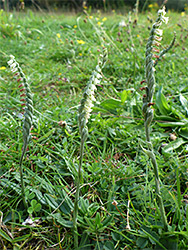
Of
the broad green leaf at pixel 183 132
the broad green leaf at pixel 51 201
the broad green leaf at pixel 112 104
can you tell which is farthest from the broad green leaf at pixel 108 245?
the broad green leaf at pixel 112 104

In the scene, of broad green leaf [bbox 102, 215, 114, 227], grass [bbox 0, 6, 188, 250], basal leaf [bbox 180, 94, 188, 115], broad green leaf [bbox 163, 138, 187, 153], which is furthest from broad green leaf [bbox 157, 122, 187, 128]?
broad green leaf [bbox 102, 215, 114, 227]

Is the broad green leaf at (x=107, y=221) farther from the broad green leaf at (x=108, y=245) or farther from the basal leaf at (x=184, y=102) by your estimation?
the basal leaf at (x=184, y=102)

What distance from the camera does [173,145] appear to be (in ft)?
6.56

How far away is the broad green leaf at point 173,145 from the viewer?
6.35ft

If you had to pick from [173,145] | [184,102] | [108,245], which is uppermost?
[184,102]

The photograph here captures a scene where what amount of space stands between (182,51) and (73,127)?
298 cm

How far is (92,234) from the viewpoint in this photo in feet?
4.38

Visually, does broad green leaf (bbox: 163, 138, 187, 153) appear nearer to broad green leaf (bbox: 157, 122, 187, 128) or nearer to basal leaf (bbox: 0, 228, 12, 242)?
broad green leaf (bbox: 157, 122, 187, 128)

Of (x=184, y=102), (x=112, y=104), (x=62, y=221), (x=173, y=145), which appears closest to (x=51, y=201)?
(x=62, y=221)

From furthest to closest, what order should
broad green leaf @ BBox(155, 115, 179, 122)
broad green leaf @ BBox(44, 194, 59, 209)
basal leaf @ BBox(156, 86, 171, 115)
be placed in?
1. basal leaf @ BBox(156, 86, 171, 115)
2. broad green leaf @ BBox(155, 115, 179, 122)
3. broad green leaf @ BBox(44, 194, 59, 209)

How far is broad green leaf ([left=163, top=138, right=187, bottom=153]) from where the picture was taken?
194cm

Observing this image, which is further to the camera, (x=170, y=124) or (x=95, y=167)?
(x=170, y=124)

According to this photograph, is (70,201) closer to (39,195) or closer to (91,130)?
(39,195)

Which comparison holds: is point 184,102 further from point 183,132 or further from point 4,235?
point 4,235
